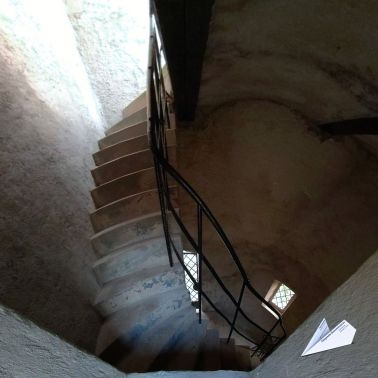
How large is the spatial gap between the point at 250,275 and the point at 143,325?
7.65 feet

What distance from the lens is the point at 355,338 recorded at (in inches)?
35.3

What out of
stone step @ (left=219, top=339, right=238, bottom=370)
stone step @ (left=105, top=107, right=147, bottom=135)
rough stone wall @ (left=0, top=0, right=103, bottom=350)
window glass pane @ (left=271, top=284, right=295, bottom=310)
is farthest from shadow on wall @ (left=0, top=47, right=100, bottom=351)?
window glass pane @ (left=271, top=284, right=295, bottom=310)

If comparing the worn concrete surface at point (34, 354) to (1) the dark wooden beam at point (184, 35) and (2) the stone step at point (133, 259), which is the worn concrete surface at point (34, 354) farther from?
(1) the dark wooden beam at point (184, 35)

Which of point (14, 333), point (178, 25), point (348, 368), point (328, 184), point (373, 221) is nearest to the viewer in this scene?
point (348, 368)

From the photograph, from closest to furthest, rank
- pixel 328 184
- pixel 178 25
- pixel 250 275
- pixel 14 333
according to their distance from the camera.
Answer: pixel 14 333 < pixel 178 25 < pixel 328 184 < pixel 250 275

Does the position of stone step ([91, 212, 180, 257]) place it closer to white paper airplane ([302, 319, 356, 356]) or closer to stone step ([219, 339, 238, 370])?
stone step ([219, 339, 238, 370])

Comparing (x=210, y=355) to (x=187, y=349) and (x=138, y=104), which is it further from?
(x=138, y=104)

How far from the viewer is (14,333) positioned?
3.35ft

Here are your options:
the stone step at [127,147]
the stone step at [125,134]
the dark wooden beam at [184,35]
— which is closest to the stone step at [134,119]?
the stone step at [125,134]

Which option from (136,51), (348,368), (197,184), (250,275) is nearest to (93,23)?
(136,51)

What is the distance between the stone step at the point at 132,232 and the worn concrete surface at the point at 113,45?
2.18 meters

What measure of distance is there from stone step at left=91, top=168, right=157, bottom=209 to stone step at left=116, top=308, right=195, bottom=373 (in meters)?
1.11

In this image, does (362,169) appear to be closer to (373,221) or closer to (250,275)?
(373,221)

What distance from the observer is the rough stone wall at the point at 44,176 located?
2289 mm
